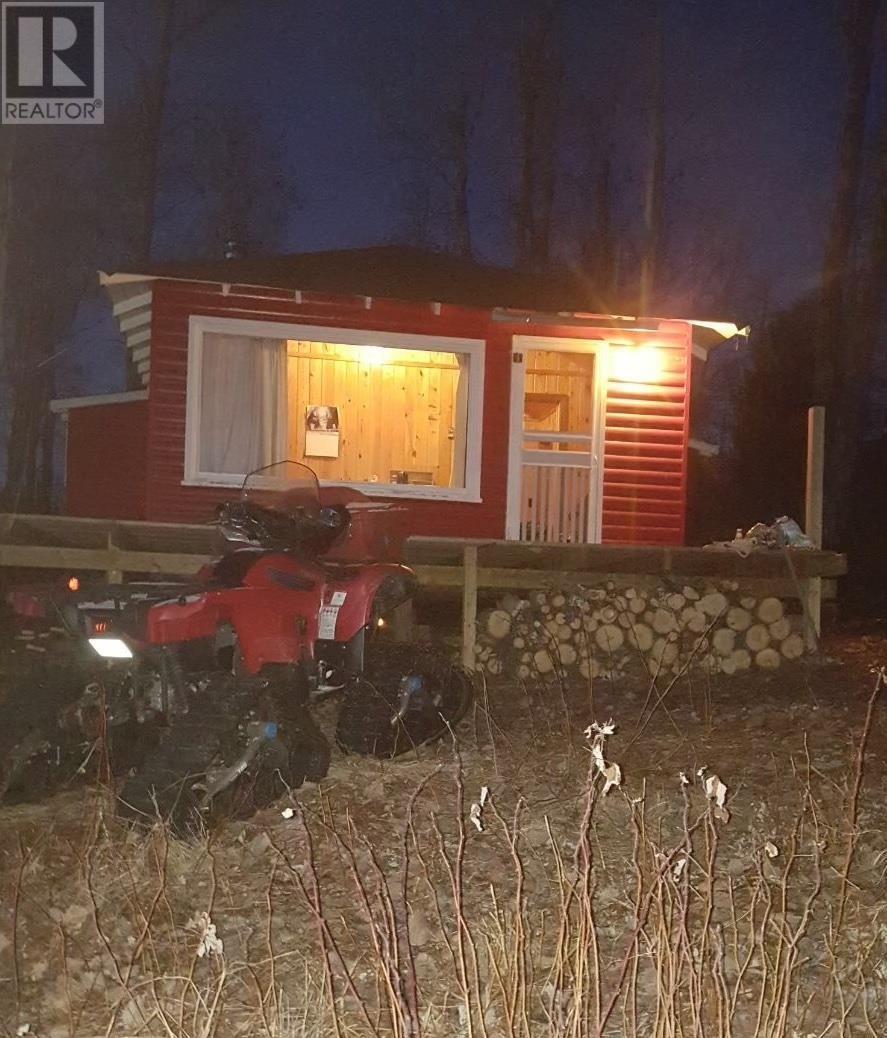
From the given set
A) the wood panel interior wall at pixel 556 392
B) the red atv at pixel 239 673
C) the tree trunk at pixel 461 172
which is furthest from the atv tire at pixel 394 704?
the tree trunk at pixel 461 172

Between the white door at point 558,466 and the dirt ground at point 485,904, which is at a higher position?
the white door at point 558,466

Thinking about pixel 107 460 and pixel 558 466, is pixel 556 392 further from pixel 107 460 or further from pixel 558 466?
pixel 107 460

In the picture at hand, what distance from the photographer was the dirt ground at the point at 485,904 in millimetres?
3207

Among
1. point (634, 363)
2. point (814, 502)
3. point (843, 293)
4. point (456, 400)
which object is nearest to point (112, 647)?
point (814, 502)

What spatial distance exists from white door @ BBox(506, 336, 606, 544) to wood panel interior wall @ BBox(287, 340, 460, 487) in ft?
6.08

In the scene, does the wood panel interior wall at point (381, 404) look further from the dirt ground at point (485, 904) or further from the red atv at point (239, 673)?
the dirt ground at point (485, 904)

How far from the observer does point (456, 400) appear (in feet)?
38.9

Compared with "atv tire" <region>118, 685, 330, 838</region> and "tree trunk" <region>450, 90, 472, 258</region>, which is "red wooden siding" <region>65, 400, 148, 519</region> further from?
"tree trunk" <region>450, 90, 472, 258</region>

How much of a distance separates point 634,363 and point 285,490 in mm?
5768

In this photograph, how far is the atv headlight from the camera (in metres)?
5.46

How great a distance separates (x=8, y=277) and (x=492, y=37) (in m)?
11.6

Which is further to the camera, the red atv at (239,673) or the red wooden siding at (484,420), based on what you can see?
the red wooden siding at (484,420)

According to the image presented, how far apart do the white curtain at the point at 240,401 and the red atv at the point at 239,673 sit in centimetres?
441

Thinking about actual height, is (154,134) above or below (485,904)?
above
